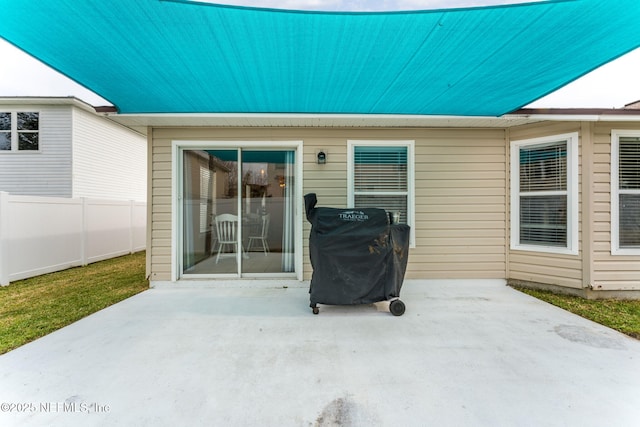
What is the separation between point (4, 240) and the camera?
4.48 meters

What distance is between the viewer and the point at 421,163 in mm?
4422

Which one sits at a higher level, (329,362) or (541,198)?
(541,198)

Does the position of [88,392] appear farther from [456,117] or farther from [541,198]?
[541,198]

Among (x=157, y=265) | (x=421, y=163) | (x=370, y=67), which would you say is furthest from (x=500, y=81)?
(x=157, y=265)

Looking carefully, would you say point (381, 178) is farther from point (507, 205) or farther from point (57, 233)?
point (57, 233)

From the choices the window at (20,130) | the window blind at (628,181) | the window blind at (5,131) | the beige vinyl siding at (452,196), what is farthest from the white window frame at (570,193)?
the window blind at (5,131)

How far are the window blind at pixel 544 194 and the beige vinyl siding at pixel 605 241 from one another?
0.36 m

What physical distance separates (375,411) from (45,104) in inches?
471

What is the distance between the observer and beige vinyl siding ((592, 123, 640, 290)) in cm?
384

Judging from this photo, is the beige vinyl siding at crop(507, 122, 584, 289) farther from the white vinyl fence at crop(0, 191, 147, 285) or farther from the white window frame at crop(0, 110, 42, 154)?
the white window frame at crop(0, 110, 42, 154)

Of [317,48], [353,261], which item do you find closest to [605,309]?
[353,261]

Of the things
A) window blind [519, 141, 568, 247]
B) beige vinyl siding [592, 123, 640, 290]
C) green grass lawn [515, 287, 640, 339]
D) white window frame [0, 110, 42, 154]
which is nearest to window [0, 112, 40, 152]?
white window frame [0, 110, 42, 154]

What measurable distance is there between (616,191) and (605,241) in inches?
28.6

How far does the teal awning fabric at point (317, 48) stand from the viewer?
193 centimetres
